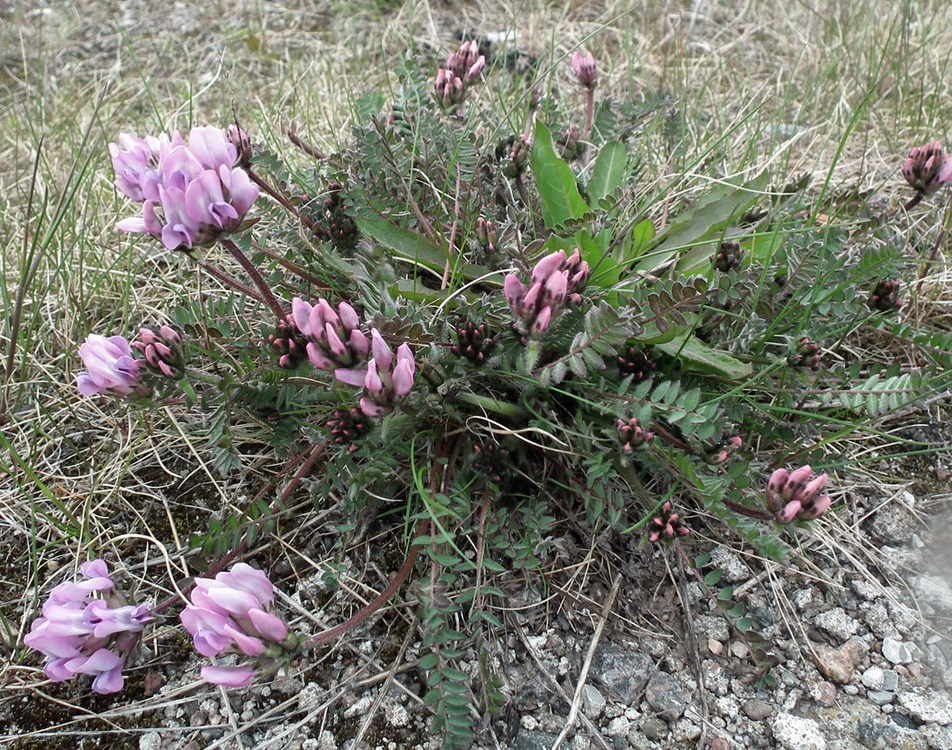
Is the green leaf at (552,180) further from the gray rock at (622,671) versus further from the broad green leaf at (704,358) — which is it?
the gray rock at (622,671)

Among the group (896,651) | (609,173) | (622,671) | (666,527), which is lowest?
(896,651)

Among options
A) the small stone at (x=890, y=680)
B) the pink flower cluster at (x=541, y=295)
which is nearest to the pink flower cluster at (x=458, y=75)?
the pink flower cluster at (x=541, y=295)

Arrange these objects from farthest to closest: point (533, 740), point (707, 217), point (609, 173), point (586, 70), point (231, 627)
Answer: point (586, 70) < point (609, 173) < point (707, 217) < point (533, 740) < point (231, 627)

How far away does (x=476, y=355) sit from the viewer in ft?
6.11

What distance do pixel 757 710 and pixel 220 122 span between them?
3340mm

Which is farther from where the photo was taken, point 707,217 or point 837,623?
point 707,217

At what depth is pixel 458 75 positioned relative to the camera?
8.11 ft

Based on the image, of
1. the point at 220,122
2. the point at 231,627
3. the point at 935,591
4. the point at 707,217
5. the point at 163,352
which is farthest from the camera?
the point at 220,122

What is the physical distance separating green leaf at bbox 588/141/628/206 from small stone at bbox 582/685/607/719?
145 cm

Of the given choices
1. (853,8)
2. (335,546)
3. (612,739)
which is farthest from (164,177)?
(853,8)

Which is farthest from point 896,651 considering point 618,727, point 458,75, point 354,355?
point 458,75

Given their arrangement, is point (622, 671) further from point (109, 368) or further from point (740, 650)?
point (109, 368)

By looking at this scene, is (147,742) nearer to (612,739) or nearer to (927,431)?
(612,739)

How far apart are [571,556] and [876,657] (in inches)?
28.7
